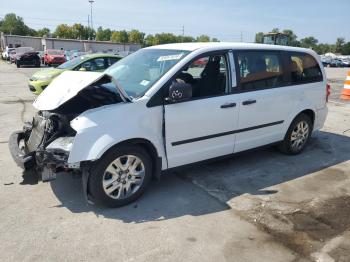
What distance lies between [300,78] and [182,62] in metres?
2.40

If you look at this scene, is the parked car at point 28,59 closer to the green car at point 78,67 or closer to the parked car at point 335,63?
the green car at point 78,67

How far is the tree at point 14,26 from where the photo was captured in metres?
125

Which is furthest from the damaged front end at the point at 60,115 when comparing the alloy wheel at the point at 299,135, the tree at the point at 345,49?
the tree at the point at 345,49

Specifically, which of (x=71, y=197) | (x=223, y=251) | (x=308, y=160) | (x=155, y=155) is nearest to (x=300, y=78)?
(x=308, y=160)

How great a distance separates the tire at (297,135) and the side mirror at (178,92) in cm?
239

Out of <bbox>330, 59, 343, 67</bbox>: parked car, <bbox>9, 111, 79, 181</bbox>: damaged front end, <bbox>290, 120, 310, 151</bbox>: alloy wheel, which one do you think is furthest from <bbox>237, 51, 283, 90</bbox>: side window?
<bbox>330, 59, 343, 67</bbox>: parked car

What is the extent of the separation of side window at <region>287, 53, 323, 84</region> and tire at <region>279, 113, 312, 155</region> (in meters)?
0.61

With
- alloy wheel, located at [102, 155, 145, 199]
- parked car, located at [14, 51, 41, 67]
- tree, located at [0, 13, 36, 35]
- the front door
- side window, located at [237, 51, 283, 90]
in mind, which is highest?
tree, located at [0, 13, 36, 35]

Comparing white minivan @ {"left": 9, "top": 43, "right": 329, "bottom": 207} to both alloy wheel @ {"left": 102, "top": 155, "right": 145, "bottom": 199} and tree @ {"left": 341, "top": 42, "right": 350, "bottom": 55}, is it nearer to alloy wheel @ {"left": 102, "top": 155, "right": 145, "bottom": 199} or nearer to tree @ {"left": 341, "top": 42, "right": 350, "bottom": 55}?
alloy wheel @ {"left": 102, "top": 155, "right": 145, "bottom": 199}

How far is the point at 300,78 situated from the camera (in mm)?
5828

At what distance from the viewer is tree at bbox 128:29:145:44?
116125 mm

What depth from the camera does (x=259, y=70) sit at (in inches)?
206

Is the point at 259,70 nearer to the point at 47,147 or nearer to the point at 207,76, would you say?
the point at 207,76

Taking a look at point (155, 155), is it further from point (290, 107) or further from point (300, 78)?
point (300, 78)
